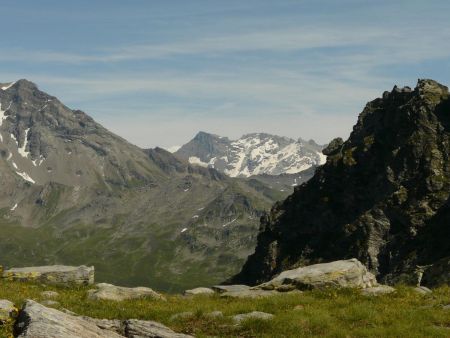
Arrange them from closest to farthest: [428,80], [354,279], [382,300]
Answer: [382,300] → [354,279] → [428,80]

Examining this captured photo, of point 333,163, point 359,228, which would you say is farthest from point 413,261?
point 333,163

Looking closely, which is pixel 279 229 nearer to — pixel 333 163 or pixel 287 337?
pixel 333 163

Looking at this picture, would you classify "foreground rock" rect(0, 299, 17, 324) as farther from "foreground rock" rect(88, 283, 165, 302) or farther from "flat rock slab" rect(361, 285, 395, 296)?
"flat rock slab" rect(361, 285, 395, 296)

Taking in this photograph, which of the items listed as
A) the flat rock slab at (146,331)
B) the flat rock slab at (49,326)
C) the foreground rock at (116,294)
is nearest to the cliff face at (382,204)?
the foreground rock at (116,294)

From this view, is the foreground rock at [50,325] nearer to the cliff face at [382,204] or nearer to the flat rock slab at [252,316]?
the flat rock slab at [252,316]

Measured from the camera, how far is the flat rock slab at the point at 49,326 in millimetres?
14078

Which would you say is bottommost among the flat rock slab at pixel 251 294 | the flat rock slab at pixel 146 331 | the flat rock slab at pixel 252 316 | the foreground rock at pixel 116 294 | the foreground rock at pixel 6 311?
the foreground rock at pixel 116 294

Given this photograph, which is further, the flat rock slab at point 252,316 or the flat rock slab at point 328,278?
the flat rock slab at point 328,278

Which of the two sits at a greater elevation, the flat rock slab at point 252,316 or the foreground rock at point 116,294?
the flat rock slab at point 252,316

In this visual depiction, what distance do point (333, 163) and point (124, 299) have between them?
552 feet

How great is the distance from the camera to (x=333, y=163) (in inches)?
7510

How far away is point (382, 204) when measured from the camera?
143125 millimetres

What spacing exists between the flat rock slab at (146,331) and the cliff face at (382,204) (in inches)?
3655

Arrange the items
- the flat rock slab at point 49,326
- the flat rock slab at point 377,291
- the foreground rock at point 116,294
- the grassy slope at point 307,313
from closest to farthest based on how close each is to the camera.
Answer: the flat rock slab at point 49,326 < the grassy slope at point 307,313 < the flat rock slab at point 377,291 < the foreground rock at point 116,294
